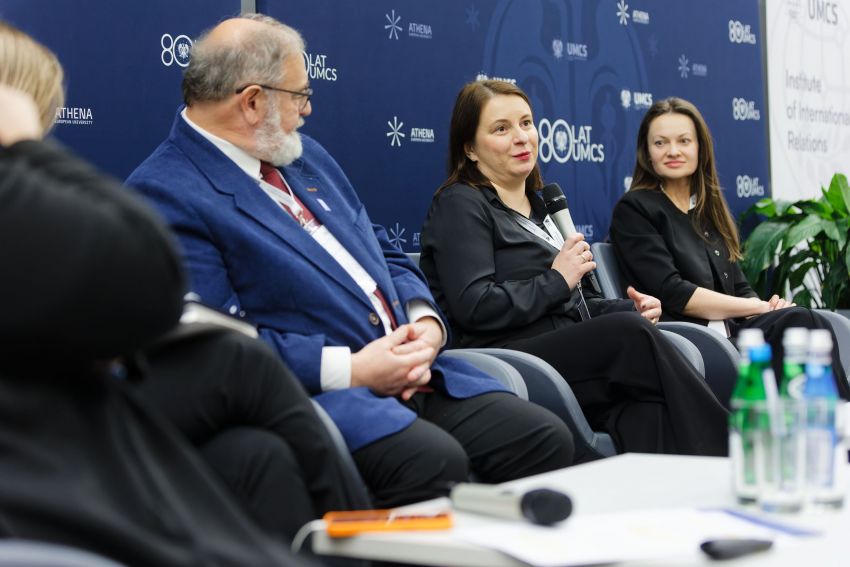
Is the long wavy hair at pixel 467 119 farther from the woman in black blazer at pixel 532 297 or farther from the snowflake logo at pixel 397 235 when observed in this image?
the snowflake logo at pixel 397 235

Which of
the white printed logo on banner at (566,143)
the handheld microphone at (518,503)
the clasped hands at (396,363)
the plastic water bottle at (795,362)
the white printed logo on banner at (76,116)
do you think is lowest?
the handheld microphone at (518,503)

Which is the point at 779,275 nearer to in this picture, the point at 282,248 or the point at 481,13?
the point at 481,13

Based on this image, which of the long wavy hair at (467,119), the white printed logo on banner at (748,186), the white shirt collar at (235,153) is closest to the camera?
the white shirt collar at (235,153)

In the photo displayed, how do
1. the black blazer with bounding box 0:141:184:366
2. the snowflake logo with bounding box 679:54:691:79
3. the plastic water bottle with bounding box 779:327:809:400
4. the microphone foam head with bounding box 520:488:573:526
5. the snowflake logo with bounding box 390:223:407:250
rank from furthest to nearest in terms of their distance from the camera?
the snowflake logo with bounding box 679:54:691:79 < the snowflake logo with bounding box 390:223:407:250 < the plastic water bottle with bounding box 779:327:809:400 < the microphone foam head with bounding box 520:488:573:526 < the black blazer with bounding box 0:141:184:366

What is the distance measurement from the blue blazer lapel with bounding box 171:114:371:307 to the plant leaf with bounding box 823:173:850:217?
11.2 feet

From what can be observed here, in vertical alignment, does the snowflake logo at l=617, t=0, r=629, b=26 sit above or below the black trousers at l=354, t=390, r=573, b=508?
above

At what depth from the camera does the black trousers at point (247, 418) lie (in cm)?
189

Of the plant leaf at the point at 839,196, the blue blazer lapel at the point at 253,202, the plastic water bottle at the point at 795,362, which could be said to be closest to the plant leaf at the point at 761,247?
the plant leaf at the point at 839,196

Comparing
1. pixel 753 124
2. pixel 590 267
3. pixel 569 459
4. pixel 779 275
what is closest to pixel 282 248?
pixel 569 459

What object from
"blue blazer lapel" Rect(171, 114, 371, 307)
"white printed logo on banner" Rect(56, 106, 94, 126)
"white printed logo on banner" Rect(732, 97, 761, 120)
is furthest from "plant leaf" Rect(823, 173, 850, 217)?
"white printed logo on banner" Rect(56, 106, 94, 126)

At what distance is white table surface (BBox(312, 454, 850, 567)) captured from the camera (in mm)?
1471

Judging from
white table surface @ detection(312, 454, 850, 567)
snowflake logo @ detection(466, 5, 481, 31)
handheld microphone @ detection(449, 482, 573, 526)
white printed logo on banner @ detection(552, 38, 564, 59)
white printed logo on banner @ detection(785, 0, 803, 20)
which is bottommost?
white table surface @ detection(312, 454, 850, 567)

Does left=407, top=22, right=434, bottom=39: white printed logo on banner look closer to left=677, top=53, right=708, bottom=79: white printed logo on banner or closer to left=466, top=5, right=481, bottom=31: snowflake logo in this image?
left=466, top=5, right=481, bottom=31: snowflake logo

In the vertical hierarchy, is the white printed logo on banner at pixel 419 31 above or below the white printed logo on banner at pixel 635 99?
above
